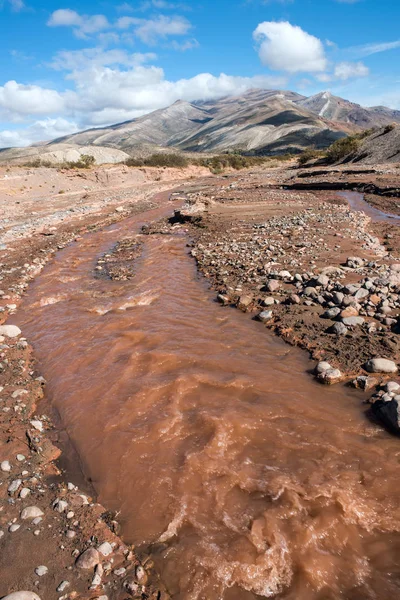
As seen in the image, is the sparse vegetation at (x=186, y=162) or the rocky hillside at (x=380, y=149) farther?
the sparse vegetation at (x=186, y=162)

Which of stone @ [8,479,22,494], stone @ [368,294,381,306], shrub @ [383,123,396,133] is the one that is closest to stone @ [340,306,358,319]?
stone @ [368,294,381,306]

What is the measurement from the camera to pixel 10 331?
779 centimetres

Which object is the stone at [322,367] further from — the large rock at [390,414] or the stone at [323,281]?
the stone at [323,281]

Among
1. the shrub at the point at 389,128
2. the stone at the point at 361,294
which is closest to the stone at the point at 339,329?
the stone at the point at 361,294

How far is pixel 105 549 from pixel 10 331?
5904mm

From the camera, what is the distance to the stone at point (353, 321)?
6629 mm

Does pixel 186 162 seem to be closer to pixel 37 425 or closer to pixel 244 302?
pixel 244 302

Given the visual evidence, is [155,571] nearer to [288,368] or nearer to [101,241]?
[288,368]

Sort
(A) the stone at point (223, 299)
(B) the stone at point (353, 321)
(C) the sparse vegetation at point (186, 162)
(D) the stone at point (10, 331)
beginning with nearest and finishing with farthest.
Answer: (B) the stone at point (353, 321), (D) the stone at point (10, 331), (A) the stone at point (223, 299), (C) the sparse vegetation at point (186, 162)

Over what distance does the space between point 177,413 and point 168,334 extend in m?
A: 2.47

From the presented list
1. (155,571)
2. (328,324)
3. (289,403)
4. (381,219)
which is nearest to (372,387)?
(289,403)

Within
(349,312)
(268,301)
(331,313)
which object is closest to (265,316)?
(268,301)

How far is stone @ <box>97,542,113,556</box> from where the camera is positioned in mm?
3256

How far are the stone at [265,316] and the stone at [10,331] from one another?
218 inches
